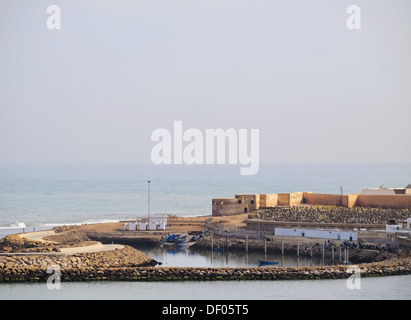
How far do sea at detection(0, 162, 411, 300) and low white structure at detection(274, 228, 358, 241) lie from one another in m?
3.70

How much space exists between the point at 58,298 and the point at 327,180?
152 m

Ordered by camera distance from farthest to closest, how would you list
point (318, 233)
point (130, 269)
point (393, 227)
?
point (318, 233) → point (393, 227) → point (130, 269)

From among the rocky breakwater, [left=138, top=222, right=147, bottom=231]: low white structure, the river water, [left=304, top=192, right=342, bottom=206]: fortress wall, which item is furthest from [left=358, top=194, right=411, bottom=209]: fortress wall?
the rocky breakwater

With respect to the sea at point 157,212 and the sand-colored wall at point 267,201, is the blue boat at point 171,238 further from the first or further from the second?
the sand-colored wall at point 267,201

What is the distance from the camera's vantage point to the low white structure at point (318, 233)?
62.5 metres

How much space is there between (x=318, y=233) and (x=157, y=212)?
5960 cm

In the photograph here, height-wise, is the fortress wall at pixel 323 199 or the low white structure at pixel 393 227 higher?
the fortress wall at pixel 323 199

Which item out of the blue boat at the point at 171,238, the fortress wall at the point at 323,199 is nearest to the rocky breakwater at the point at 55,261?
the blue boat at the point at 171,238

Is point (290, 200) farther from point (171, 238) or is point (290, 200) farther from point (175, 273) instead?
point (175, 273)

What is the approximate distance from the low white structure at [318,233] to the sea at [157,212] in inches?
146

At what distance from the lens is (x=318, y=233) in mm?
63844

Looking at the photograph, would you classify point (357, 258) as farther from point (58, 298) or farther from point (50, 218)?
point (50, 218)

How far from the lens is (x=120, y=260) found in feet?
183

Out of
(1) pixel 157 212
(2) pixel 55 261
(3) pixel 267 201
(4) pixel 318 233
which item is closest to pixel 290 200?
(3) pixel 267 201
